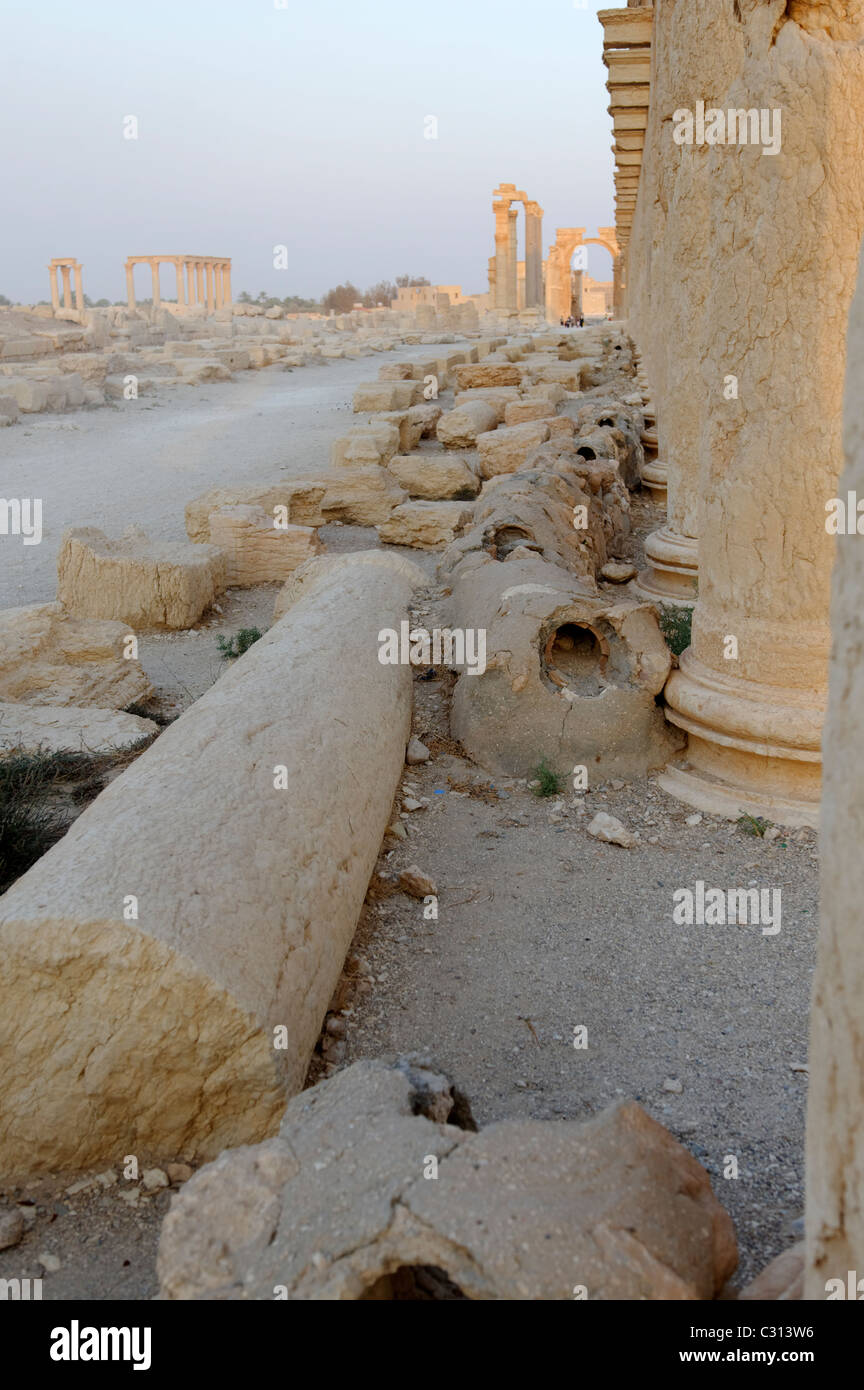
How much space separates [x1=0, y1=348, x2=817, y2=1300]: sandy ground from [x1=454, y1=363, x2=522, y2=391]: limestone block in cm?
1325

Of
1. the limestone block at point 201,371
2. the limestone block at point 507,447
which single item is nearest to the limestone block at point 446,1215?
the limestone block at point 507,447

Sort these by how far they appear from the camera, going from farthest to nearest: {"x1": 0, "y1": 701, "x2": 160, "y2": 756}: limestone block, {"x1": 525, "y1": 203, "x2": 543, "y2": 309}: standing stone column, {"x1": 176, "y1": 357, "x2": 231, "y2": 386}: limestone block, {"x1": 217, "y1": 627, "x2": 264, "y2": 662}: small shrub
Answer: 1. {"x1": 525, "y1": 203, "x2": 543, "y2": 309}: standing stone column
2. {"x1": 176, "y1": 357, "x2": 231, "y2": 386}: limestone block
3. {"x1": 217, "y1": 627, "x2": 264, "y2": 662}: small shrub
4. {"x1": 0, "y1": 701, "x2": 160, "y2": 756}: limestone block

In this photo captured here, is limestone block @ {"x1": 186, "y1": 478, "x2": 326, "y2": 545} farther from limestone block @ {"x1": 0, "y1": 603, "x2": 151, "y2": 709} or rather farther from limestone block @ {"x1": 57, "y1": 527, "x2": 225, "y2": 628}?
limestone block @ {"x1": 0, "y1": 603, "x2": 151, "y2": 709}

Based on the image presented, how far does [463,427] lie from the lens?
13.0 metres

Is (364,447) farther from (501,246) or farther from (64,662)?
(501,246)

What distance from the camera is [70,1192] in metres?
2.51

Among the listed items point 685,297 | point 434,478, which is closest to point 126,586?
point 685,297

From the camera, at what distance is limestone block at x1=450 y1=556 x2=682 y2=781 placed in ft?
15.0

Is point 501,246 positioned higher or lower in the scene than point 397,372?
higher

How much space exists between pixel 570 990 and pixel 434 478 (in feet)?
26.9

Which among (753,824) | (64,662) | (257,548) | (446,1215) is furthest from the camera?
(257,548)

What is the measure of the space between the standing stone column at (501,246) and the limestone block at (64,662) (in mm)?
44714

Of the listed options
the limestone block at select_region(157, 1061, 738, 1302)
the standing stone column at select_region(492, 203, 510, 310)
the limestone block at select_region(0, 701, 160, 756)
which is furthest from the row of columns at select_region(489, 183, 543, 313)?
the limestone block at select_region(157, 1061, 738, 1302)

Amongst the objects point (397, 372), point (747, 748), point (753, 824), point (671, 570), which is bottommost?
point (753, 824)
